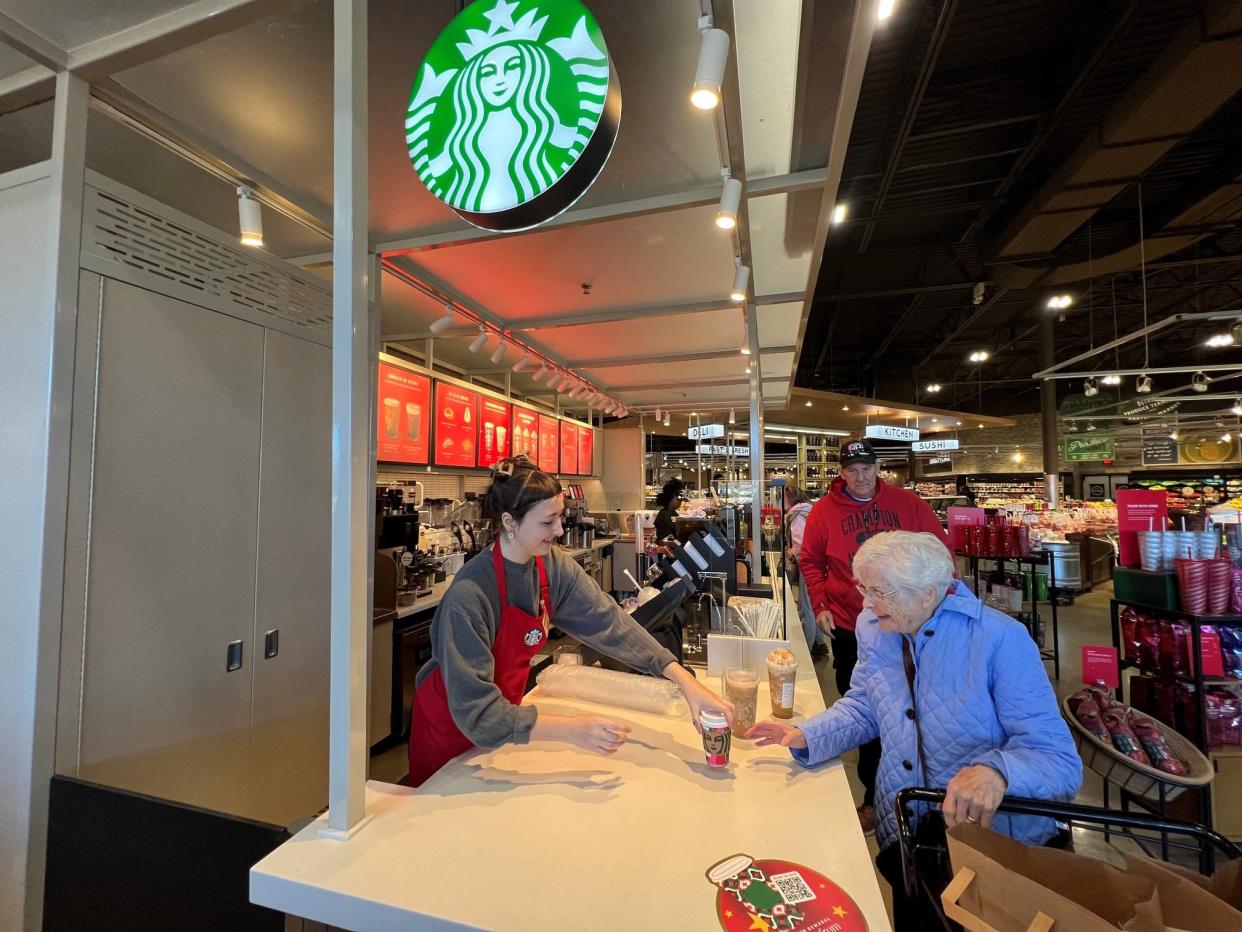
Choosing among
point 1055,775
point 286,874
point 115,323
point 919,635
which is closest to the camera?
point 286,874

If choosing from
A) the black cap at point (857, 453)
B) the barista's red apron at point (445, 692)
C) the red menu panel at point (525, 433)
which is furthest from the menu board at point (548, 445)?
the barista's red apron at point (445, 692)

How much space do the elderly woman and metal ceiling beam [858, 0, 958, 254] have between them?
3628mm

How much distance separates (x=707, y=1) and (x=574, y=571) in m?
1.80

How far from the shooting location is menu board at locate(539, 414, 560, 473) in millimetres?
7328

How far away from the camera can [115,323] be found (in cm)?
187

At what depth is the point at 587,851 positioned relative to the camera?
107cm

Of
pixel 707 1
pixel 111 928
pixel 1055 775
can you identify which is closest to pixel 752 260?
pixel 707 1

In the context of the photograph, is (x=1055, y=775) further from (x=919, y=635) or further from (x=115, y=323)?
(x=115, y=323)

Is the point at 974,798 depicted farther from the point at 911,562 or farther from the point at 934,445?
the point at 934,445

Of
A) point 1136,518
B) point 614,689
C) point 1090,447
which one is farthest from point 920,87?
point 1090,447

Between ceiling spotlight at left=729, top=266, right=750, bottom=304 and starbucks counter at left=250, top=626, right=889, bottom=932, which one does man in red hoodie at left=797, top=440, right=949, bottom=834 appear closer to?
ceiling spotlight at left=729, top=266, right=750, bottom=304

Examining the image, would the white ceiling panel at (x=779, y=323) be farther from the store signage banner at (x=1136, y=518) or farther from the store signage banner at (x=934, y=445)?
the store signage banner at (x=934, y=445)

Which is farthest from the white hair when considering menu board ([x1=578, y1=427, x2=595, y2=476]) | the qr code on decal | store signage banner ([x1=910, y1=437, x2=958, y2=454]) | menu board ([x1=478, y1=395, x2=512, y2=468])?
store signage banner ([x1=910, y1=437, x2=958, y2=454])

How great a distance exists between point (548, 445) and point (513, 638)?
5.94 m
